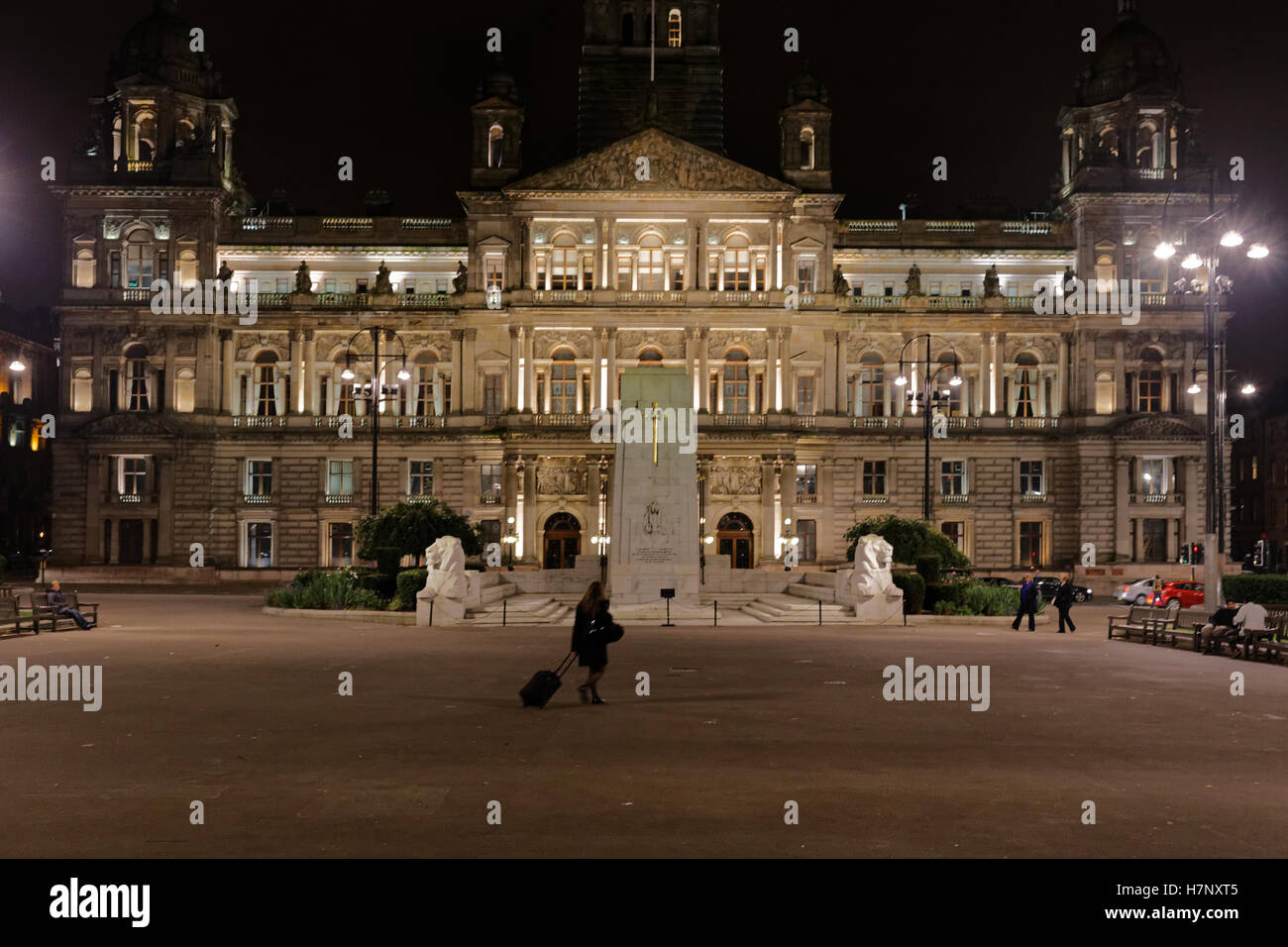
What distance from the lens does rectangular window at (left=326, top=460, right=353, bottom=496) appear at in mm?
72875

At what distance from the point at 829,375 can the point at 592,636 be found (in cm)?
5449

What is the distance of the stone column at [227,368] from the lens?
72812 mm

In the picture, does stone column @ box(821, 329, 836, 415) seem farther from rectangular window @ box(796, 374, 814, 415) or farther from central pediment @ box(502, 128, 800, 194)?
central pediment @ box(502, 128, 800, 194)

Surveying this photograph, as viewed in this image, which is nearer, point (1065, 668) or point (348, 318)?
point (1065, 668)

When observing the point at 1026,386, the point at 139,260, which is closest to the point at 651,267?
the point at 1026,386

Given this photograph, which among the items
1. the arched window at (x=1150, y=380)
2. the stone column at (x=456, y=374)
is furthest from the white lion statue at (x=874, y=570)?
the arched window at (x=1150, y=380)

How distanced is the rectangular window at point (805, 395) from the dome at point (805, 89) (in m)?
15.8

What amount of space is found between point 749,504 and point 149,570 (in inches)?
1270

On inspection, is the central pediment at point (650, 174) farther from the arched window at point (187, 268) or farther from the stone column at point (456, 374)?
the arched window at point (187, 268)

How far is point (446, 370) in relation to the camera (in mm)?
73188

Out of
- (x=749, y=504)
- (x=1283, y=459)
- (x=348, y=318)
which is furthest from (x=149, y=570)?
(x=1283, y=459)

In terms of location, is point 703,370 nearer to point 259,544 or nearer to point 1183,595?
point 259,544

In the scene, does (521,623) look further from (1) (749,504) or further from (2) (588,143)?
(2) (588,143)

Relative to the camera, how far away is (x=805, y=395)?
72188 millimetres
